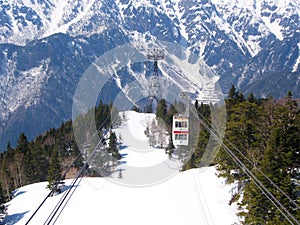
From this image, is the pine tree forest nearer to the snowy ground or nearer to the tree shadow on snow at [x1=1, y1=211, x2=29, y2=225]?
the snowy ground

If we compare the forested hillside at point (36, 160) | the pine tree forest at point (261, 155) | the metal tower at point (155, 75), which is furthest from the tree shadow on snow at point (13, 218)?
the metal tower at point (155, 75)

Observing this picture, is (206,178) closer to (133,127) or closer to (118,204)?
(118,204)

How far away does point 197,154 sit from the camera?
5441 cm

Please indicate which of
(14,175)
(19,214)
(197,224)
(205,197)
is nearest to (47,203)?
(19,214)

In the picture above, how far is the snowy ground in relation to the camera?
109 ft

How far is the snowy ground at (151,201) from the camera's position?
1309 inches

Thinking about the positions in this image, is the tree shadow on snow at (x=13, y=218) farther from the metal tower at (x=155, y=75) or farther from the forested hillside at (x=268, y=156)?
the forested hillside at (x=268, y=156)

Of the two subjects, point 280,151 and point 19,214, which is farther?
point 19,214

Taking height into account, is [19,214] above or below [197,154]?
below

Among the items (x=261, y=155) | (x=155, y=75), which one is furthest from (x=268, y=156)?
(x=155, y=75)

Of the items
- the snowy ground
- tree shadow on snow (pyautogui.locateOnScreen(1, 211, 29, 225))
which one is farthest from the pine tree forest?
tree shadow on snow (pyautogui.locateOnScreen(1, 211, 29, 225))

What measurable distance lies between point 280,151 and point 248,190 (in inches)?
126

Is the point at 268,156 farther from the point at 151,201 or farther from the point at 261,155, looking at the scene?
the point at 151,201

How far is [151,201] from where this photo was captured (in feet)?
116
